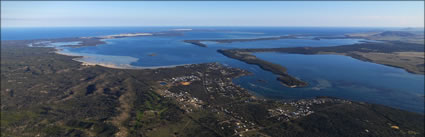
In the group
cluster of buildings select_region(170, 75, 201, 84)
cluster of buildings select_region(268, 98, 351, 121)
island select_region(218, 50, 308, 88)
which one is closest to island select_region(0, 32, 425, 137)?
cluster of buildings select_region(268, 98, 351, 121)

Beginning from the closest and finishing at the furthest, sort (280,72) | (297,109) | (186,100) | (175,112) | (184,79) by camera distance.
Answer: (175,112), (297,109), (186,100), (184,79), (280,72)

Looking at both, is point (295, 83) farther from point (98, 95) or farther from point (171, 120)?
point (98, 95)

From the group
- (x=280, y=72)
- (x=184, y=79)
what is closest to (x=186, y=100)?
(x=184, y=79)

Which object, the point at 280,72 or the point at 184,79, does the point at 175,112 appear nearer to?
the point at 184,79

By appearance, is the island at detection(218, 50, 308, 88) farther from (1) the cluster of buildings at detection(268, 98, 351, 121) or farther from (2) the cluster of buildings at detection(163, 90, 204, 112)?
(2) the cluster of buildings at detection(163, 90, 204, 112)

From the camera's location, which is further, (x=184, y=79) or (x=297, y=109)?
(x=184, y=79)

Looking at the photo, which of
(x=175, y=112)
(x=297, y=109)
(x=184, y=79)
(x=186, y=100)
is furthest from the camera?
(x=184, y=79)

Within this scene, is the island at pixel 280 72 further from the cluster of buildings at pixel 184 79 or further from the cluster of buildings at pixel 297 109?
the cluster of buildings at pixel 184 79

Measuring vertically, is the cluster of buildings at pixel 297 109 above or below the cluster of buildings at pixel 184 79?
below

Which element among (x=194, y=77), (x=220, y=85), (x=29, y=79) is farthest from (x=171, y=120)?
(x=29, y=79)

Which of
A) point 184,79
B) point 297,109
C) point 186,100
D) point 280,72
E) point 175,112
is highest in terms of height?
point 280,72

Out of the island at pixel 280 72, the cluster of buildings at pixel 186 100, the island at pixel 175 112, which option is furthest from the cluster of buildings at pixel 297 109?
the cluster of buildings at pixel 186 100

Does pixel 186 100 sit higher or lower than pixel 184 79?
lower
